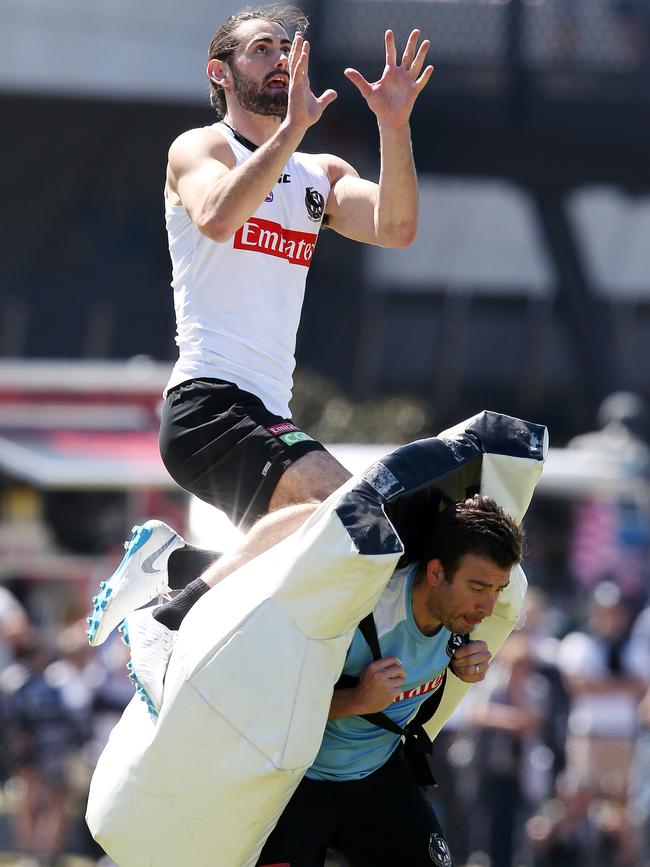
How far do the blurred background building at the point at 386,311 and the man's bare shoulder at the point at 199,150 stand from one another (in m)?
5.62

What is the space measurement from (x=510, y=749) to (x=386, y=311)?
1277 cm

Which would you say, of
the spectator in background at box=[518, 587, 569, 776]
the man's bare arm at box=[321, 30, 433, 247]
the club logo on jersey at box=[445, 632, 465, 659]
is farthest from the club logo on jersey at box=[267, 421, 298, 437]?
the spectator in background at box=[518, 587, 569, 776]

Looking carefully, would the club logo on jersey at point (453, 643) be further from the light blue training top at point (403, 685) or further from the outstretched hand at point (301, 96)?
the outstretched hand at point (301, 96)

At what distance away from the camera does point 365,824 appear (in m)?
4.66

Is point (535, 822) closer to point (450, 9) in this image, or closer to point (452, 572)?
point (452, 572)

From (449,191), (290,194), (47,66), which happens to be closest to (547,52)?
(449,191)

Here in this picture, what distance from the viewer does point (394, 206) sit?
15.6 feet

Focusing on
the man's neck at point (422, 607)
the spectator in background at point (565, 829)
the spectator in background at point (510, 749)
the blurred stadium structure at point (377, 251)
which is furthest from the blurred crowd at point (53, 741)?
the blurred stadium structure at point (377, 251)

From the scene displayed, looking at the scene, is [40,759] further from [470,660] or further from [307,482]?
[307,482]

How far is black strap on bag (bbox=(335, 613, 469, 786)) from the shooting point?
178 inches

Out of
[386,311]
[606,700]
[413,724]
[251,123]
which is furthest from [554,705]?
[386,311]

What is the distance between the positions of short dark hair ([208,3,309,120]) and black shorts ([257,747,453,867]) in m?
2.09

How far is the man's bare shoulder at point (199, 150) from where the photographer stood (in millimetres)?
4562

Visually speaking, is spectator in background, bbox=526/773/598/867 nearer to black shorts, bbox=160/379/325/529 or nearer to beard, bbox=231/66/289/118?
black shorts, bbox=160/379/325/529
